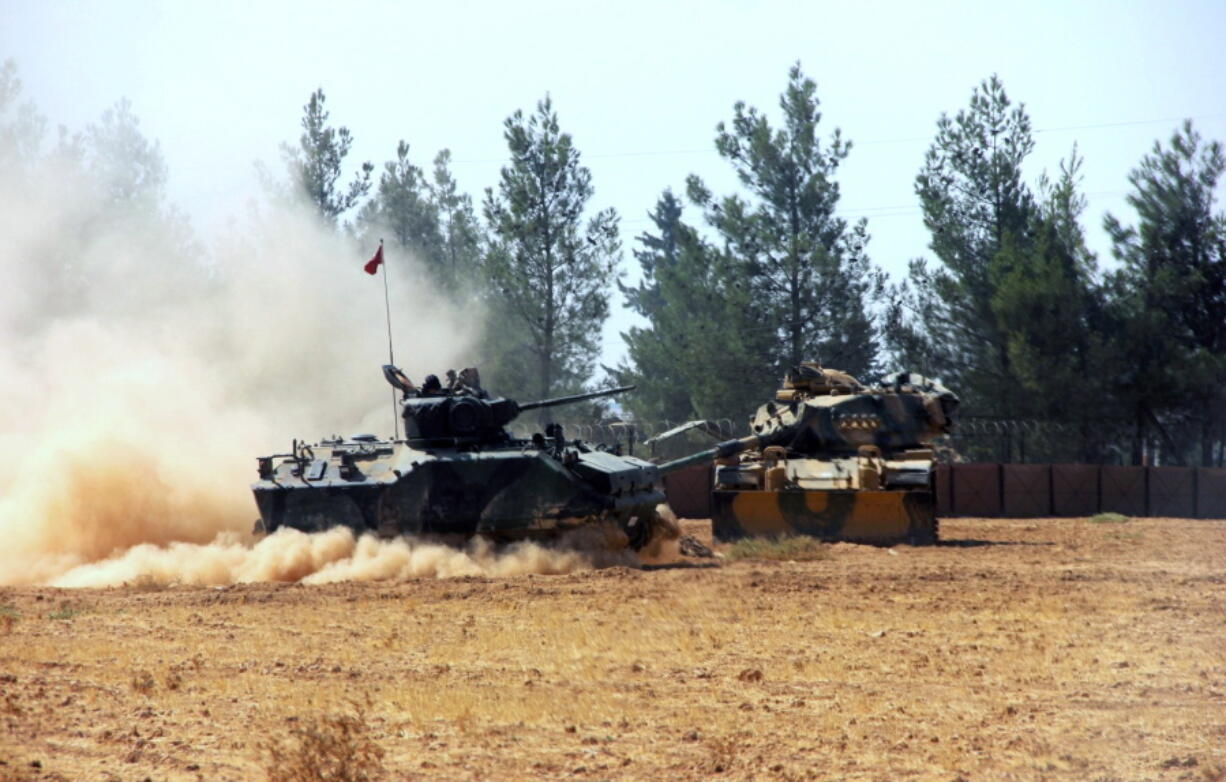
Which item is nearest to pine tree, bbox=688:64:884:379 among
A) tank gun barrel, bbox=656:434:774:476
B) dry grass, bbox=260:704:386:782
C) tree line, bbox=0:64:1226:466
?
tree line, bbox=0:64:1226:466

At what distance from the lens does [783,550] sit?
19266mm

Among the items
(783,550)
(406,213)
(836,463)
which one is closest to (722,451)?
(836,463)

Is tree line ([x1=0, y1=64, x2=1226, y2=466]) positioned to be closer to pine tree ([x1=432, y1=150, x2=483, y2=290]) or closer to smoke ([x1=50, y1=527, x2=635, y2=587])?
pine tree ([x1=432, y1=150, x2=483, y2=290])

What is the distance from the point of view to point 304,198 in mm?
47281

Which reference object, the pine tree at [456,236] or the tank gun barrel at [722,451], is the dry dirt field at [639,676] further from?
the pine tree at [456,236]

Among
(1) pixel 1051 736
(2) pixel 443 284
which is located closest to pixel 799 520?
(1) pixel 1051 736

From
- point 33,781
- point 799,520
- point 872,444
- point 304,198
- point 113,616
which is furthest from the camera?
point 304,198

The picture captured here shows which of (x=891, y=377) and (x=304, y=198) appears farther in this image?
(x=304, y=198)

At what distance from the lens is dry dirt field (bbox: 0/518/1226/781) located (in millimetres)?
8086

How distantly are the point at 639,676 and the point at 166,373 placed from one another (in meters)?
19.9

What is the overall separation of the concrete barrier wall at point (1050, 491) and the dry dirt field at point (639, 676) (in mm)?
15616

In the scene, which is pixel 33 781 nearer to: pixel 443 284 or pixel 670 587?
pixel 670 587

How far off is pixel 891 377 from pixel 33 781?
60.7ft

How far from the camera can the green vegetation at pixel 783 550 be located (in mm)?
19141
